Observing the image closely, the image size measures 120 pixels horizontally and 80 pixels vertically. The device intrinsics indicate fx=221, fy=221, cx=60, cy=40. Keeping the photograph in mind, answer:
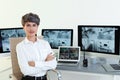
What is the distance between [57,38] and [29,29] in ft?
2.99

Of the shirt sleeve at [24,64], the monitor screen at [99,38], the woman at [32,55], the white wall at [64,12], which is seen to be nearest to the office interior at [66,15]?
the white wall at [64,12]

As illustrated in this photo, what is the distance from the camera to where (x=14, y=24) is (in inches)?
148

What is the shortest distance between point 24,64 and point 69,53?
90 centimetres

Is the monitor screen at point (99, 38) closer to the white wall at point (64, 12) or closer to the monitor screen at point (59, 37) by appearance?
the monitor screen at point (59, 37)

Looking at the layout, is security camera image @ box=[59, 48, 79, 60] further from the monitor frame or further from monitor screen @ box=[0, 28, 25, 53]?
monitor screen @ box=[0, 28, 25, 53]

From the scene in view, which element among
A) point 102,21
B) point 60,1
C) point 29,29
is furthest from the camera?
point 60,1

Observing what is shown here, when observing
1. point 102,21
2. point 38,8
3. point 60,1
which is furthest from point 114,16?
point 38,8

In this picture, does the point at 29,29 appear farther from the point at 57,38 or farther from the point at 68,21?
the point at 68,21

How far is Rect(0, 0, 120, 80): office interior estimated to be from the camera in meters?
3.18

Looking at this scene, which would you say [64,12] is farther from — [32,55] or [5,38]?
[32,55]

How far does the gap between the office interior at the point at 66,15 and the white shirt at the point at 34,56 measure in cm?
43

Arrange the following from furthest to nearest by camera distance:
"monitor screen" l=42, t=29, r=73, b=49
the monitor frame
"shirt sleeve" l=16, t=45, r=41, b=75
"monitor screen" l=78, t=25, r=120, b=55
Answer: "monitor screen" l=42, t=29, r=73, b=49
the monitor frame
"monitor screen" l=78, t=25, r=120, b=55
"shirt sleeve" l=16, t=45, r=41, b=75

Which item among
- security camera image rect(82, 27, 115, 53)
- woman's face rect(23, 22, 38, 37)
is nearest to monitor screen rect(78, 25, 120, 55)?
security camera image rect(82, 27, 115, 53)

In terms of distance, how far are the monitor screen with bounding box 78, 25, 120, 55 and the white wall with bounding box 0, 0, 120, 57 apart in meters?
0.38
